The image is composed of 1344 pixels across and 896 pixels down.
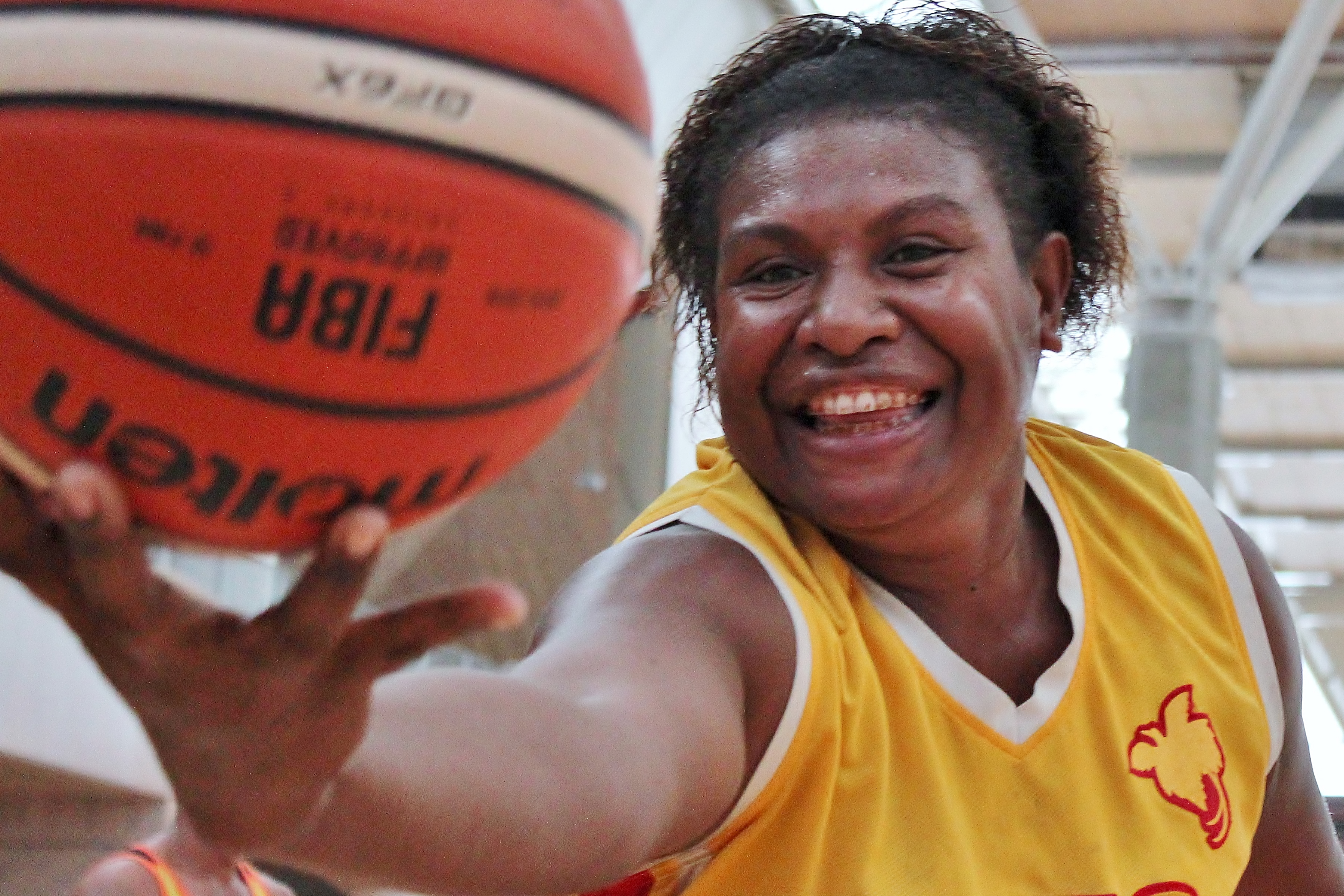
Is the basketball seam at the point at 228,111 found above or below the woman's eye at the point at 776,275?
below

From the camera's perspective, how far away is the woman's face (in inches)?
65.5

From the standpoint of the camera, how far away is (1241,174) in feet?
28.5

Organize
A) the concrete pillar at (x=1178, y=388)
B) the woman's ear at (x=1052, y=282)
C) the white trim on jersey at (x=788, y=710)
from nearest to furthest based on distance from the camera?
the white trim on jersey at (x=788, y=710), the woman's ear at (x=1052, y=282), the concrete pillar at (x=1178, y=388)

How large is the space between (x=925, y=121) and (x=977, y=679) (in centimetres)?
60

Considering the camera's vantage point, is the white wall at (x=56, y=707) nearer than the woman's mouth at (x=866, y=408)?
No

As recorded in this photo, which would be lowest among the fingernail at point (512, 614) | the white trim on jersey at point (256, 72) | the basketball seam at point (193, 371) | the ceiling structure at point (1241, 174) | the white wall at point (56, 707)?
the white wall at point (56, 707)

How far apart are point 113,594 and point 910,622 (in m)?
1.04

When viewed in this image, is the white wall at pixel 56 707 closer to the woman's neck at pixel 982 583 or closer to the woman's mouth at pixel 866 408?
the woman's neck at pixel 982 583

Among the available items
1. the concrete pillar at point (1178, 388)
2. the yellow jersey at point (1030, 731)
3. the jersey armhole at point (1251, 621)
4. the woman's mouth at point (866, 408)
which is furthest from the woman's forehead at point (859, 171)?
the concrete pillar at point (1178, 388)

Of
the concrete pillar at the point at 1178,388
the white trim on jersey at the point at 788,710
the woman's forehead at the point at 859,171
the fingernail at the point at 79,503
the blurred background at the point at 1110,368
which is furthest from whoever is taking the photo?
the concrete pillar at the point at 1178,388

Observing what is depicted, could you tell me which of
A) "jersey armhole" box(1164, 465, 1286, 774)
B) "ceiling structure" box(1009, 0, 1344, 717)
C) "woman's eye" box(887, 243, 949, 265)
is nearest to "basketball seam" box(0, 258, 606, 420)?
"woman's eye" box(887, 243, 949, 265)

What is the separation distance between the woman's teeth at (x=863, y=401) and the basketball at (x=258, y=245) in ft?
2.13

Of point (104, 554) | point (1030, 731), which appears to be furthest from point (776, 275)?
point (104, 554)

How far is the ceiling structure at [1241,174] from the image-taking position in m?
8.45
